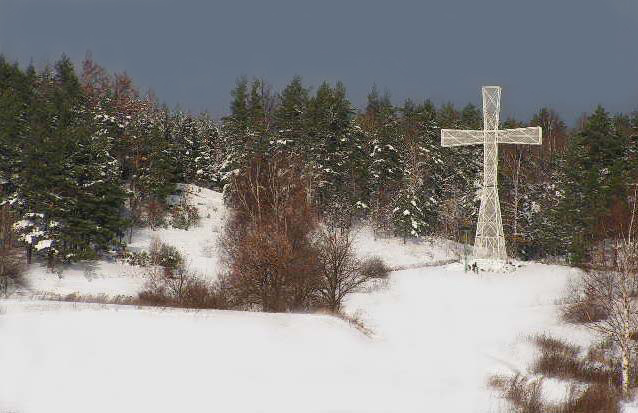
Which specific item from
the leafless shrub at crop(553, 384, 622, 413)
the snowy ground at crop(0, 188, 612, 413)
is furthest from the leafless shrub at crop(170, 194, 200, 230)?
the leafless shrub at crop(553, 384, 622, 413)

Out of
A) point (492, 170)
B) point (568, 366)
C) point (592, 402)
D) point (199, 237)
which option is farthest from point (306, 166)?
point (592, 402)

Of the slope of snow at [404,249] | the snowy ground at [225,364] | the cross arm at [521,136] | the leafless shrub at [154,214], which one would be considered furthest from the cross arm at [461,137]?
the leafless shrub at [154,214]

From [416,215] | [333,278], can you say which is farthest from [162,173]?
[333,278]

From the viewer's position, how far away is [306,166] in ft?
171

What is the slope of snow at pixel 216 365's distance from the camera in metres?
11.7

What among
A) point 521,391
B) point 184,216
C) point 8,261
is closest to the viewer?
point 521,391

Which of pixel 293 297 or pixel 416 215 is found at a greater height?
pixel 416 215

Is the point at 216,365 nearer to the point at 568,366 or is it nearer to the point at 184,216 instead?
the point at 568,366

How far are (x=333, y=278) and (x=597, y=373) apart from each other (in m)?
12.2

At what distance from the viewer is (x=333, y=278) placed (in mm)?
26734

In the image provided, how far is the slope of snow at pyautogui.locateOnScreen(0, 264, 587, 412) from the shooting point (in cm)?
1174

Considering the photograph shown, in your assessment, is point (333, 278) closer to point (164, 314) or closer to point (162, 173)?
point (164, 314)

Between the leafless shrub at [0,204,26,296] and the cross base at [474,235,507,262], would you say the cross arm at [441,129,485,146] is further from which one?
the leafless shrub at [0,204,26,296]

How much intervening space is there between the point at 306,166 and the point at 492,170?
1735cm
